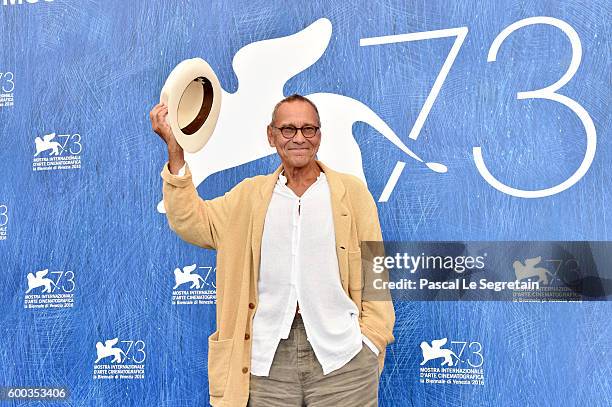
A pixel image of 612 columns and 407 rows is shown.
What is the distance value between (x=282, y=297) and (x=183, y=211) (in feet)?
1.38

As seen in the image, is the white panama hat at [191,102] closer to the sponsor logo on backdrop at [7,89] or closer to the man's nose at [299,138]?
the man's nose at [299,138]

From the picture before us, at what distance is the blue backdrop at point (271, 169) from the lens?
3.17 meters

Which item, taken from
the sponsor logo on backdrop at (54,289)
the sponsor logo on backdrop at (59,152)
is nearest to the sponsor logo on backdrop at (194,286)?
the sponsor logo on backdrop at (54,289)

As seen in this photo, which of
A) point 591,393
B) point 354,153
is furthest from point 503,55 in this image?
point 591,393

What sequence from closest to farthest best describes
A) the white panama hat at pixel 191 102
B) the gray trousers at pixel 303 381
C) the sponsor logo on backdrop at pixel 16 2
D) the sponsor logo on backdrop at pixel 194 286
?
the gray trousers at pixel 303 381 < the white panama hat at pixel 191 102 < the sponsor logo on backdrop at pixel 194 286 < the sponsor logo on backdrop at pixel 16 2

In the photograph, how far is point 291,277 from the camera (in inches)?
104

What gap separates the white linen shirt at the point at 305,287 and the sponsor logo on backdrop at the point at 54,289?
1.41 meters

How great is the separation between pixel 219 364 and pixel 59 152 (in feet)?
5.00

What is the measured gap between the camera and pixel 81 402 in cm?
373

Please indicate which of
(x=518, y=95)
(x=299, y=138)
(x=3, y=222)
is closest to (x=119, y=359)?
(x=3, y=222)

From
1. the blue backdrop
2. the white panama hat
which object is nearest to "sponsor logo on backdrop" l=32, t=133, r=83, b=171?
the blue backdrop

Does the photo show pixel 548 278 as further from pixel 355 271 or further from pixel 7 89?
pixel 7 89

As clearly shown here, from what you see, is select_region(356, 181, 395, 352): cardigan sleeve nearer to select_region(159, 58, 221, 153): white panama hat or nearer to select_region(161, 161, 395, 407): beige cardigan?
select_region(161, 161, 395, 407): beige cardigan

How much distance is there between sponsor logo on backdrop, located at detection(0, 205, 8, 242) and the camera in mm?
3867
